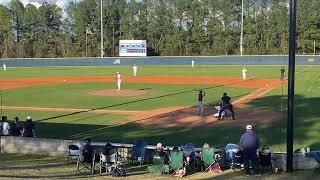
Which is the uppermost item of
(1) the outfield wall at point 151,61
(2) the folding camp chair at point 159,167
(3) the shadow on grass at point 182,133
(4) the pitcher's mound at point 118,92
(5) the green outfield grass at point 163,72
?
(1) the outfield wall at point 151,61

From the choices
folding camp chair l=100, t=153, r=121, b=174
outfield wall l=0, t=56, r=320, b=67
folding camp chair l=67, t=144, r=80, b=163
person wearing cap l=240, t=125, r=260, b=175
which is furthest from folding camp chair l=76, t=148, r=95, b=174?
outfield wall l=0, t=56, r=320, b=67

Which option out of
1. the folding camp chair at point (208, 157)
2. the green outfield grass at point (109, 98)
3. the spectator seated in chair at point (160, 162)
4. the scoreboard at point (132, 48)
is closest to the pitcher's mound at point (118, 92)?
the green outfield grass at point (109, 98)

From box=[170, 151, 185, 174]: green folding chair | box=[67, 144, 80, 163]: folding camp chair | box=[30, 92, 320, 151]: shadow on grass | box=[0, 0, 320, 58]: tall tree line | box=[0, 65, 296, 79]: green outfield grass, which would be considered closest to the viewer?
box=[170, 151, 185, 174]: green folding chair

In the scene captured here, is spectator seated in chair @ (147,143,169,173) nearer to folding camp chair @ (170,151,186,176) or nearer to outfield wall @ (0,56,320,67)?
folding camp chair @ (170,151,186,176)

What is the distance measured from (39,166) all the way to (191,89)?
29.3 m

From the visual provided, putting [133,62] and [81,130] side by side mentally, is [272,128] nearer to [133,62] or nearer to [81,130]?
[81,130]

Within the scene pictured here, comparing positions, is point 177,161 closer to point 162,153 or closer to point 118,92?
point 162,153

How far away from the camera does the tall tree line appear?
108062mm

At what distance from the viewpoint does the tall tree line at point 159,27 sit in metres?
108

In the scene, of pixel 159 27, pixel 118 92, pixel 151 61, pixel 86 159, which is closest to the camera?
pixel 86 159

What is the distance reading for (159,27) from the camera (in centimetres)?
12025

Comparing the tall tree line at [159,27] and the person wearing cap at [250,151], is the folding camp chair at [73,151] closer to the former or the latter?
the person wearing cap at [250,151]

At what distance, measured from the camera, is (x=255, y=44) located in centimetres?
10856

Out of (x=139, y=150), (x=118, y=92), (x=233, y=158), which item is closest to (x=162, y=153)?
(x=139, y=150)
